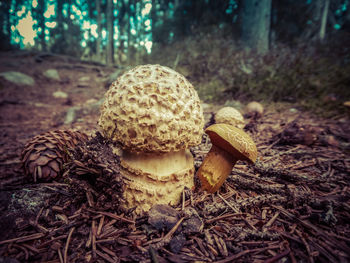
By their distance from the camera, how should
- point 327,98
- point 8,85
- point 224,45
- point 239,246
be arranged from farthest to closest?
point 224,45 < point 8,85 < point 327,98 < point 239,246

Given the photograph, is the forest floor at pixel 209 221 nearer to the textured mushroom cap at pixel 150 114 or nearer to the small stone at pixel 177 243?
the small stone at pixel 177 243

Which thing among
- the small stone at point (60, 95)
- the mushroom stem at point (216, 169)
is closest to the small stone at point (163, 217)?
the mushroom stem at point (216, 169)

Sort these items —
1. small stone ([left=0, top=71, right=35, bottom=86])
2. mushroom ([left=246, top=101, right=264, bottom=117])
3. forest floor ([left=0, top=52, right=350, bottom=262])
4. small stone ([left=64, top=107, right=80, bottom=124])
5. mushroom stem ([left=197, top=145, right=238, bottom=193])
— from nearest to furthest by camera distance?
1. forest floor ([left=0, top=52, right=350, bottom=262])
2. mushroom stem ([left=197, top=145, right=238, bottom=193])
3. mushroom ([left=246, top=101, right=264, bottom=117])
4. small stone ([left=64, top=107, right=80, bottom=124])
5. small stone ([left=0, top=71, right=35, bottom=86])

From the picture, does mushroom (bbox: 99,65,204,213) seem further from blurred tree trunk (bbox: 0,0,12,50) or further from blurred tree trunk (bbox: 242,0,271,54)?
blurred tree trunk (bbox: 0,0,12,50)

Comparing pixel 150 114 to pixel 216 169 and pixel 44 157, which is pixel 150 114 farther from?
pixel 44 157

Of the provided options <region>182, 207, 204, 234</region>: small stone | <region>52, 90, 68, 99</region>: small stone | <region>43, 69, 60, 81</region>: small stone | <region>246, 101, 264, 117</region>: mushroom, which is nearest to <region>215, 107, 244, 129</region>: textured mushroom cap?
<region>246, 101, 264, 117</region>: mushroom

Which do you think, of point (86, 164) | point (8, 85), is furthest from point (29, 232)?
point (8, 85)

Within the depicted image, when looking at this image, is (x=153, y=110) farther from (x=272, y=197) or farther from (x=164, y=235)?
(x=272, y=197)
